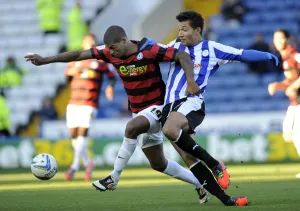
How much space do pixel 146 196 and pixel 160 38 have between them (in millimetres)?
13148

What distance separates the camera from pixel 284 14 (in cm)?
2344

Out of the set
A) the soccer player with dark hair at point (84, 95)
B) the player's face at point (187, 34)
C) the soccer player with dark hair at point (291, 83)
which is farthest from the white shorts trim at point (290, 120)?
the player's face at point (187, 34)

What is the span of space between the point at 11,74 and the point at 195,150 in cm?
1510

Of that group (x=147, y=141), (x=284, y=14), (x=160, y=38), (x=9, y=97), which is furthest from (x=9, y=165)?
(x=147, y=141)

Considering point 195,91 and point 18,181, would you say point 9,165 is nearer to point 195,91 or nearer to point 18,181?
point 18,181

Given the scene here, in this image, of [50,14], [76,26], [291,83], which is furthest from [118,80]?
[291,83]

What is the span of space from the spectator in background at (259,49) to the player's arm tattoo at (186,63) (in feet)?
40.9

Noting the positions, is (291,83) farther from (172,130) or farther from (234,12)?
(234,12)

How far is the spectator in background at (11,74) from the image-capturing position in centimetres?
2250

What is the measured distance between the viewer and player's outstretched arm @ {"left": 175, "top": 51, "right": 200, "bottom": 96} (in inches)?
344

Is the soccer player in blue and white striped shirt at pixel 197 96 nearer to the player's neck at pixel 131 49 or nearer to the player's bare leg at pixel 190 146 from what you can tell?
the player's bare leg at pixel 190 146

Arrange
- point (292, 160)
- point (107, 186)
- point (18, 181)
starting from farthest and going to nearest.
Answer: point (292, 160) → point (18, 181) → point (107, 186)

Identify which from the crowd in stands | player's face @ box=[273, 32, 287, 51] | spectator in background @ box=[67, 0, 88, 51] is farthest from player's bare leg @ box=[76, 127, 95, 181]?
spectator in background @ box=[67, 0, 88, 51]

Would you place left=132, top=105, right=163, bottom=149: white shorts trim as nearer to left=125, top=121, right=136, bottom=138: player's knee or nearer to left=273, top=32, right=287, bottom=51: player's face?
left=125, top=121, right=136, bottom=138: player's knee
